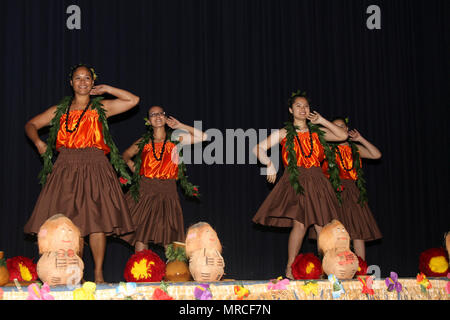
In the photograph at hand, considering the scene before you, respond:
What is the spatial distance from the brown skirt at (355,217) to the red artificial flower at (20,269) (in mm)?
2327

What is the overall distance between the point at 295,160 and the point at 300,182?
0.53 feet

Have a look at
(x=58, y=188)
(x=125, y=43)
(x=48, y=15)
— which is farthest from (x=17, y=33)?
(x=58, y=188)

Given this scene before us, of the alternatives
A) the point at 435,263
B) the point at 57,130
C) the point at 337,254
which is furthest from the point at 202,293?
the point at 435,263

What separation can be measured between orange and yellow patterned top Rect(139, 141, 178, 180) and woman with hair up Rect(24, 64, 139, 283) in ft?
2.06

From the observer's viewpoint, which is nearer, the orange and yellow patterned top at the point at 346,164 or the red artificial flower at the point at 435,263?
the red artificial flower at the point at 435,263

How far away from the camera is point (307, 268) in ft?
10.9

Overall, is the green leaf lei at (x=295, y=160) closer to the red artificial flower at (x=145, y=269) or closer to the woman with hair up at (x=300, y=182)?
the woman with hair up at (x=300, y=182)

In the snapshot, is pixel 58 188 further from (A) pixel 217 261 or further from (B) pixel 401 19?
(B) pixel 401 19

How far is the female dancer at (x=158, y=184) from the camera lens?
4277 millimetres

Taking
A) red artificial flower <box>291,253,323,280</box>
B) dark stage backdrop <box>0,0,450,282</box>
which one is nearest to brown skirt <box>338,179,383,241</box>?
dark stage backdrop <box>0,0,450,282</box>

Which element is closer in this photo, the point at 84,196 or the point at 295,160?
the point at 84,196

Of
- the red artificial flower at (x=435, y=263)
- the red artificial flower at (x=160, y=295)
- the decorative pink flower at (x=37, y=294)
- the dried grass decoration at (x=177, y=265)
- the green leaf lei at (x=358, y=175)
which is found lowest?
the red artificial flower at (x=435, y=263)

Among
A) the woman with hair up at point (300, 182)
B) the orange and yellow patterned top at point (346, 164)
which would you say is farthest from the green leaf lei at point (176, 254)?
the orange and yellow patterned top at point (346, 164)

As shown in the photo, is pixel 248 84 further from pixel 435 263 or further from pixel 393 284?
pixel 393 284
